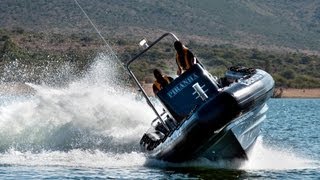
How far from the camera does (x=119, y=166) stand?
1777 centimetres

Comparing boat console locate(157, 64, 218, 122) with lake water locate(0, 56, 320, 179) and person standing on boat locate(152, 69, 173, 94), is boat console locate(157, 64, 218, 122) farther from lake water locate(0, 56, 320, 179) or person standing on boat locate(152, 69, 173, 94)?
lake water locate(0, 56, 320, 179)

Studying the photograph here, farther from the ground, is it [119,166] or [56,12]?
[119,166]

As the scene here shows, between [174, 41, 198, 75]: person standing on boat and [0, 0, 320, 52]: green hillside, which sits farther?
[0, 0, 320, 52]: green hillside

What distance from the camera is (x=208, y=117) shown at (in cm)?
1634

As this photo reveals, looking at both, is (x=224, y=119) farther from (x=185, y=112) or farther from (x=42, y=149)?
(x=42, y=149)

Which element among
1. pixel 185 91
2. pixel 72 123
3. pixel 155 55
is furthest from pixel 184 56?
pixel 155 55

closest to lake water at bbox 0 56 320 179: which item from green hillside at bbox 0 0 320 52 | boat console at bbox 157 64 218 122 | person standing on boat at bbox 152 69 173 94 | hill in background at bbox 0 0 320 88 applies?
boat console at bbox 157 64 218 122

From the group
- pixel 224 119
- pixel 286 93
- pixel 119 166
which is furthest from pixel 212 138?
pixel 286 93

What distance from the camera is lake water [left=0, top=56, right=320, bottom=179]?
55.7ft

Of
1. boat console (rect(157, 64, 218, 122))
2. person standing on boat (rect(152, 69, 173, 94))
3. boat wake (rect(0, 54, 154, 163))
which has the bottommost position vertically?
boat wake (rect(0, 54, 154, 163))

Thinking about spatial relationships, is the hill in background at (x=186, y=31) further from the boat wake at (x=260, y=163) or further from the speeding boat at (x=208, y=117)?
the speeding boat at (x=208, y=117)

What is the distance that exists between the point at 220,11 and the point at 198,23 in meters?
10.7

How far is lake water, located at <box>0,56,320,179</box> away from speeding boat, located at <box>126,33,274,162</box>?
34 centimetres

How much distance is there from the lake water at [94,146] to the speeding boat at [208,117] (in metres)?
0.34
